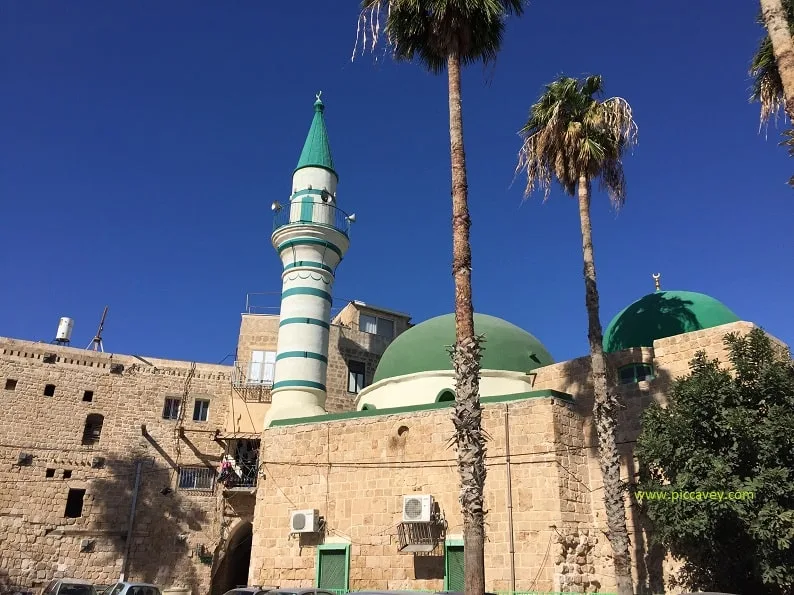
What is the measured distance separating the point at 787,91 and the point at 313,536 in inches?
471

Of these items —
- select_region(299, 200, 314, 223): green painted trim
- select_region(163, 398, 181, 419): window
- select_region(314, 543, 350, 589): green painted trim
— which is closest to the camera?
select_region(314, 543, 350, 589): green painted trim

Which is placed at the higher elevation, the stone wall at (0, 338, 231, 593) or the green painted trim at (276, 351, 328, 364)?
the green painted trim at (276, 351, 328, 364)

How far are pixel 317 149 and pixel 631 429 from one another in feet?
43.3

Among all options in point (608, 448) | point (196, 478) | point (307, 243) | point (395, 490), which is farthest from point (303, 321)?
point (608, 448)

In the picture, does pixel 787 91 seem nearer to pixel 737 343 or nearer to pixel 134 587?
pixel 737 343

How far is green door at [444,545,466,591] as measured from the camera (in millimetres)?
12781

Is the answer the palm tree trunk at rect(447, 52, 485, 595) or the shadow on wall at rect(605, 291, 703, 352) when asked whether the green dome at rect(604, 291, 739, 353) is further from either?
the palm tree trunk at rect(447, 52, 485, 595)

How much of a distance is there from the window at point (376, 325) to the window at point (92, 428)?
9.57 metres

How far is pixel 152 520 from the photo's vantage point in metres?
19.8

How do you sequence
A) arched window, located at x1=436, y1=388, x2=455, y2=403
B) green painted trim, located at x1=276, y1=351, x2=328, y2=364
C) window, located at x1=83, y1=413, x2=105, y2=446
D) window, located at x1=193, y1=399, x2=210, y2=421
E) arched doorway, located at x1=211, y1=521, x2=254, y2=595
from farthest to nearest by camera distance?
window, located at x1=193, y1=399, x2=210, y2=421
window, located at x1=83, y1=413, x2=105, y2=446
arched doorway, located at x1=211, y1=521, x2=254, y2=595
green painted trim, located at x1=276, y1=351, x2=328, y2=364
arched window, located at x1=436, y1=388, x2=455, y2=403

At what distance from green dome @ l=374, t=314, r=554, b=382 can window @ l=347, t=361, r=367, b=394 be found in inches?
234

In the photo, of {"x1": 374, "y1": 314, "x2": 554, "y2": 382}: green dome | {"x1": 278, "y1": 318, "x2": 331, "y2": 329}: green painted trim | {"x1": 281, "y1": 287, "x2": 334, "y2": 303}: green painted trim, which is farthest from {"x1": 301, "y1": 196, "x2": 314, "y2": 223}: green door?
{"x1": 374, "y1": 314, "x2": 554, "y2": 382}: green dome

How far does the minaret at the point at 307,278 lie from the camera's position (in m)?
18.4

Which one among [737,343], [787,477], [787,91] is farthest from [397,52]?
[787,477]
